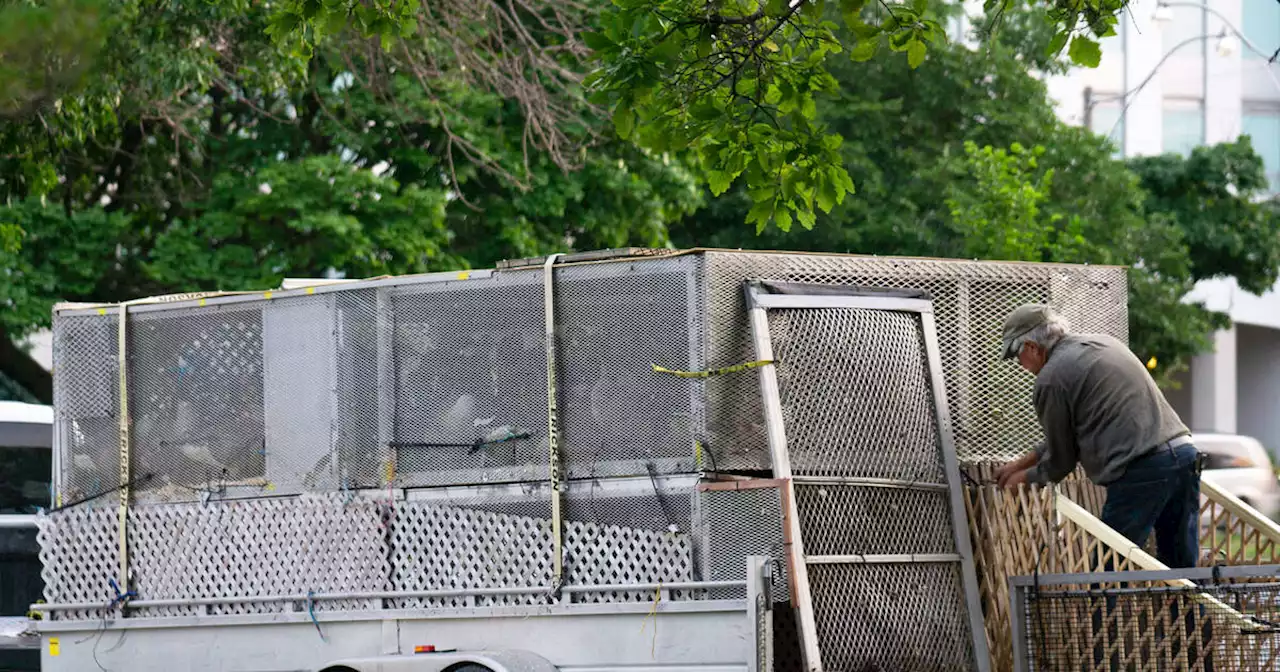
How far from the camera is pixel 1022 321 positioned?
8281 mm

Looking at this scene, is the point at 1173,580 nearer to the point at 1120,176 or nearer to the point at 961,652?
the point at 961,652

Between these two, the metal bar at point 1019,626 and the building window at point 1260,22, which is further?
the building window at point 1260,22

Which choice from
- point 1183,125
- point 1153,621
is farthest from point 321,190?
point 1183,125

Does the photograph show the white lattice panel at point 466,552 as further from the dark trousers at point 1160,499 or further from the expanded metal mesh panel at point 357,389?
the dark trousers at point 1160,499

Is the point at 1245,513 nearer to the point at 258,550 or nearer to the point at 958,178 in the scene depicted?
the point at 258,550

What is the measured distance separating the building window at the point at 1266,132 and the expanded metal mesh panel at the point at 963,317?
114 feet

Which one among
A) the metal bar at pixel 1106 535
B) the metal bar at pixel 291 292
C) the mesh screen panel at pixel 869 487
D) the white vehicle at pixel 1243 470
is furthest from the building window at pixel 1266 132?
the metal bar at pixel 291 292

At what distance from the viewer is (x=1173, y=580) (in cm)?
662

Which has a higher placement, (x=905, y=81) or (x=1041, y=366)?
(x=905, y=81)

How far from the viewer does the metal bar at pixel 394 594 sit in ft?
24.8

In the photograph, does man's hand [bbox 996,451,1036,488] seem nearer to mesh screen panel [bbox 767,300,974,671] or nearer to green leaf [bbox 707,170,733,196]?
mesh screen panel [bbox 767,300,974,671]

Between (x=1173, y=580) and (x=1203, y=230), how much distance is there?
24354mm

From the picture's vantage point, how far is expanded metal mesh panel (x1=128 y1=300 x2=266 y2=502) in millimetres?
8742

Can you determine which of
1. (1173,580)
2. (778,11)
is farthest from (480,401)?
(1173,580)
